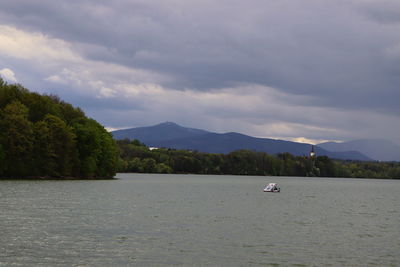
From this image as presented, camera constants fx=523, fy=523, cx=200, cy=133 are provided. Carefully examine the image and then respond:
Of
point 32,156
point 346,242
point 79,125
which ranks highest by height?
point 79,125

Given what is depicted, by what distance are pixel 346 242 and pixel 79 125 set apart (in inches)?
4918

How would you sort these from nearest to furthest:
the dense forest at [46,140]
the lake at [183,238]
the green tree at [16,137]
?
1. the lake at [183,238]
2. the green tree at [16,137]
3. the dense forest at [46,140]

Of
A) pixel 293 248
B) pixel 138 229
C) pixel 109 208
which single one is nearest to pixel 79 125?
pixel 109 208

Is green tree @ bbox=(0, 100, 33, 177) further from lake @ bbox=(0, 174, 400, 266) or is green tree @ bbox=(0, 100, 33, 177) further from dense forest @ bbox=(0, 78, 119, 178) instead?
lake @ bbox=(0, 174, 400, 266)

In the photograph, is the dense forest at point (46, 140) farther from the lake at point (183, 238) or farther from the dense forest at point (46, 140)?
the lake at point (183, 238)

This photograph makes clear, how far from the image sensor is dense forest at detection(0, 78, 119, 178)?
128m

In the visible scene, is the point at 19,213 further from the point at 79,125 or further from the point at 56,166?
the point at 79,125

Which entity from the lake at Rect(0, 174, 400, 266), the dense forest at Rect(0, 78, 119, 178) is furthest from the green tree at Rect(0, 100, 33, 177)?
the lake at Rect(0, 174, 400, 266)

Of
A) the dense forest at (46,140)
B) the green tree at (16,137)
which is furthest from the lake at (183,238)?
the dense forest at (46,140)

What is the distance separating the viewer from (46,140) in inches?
5384

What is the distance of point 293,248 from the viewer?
39.0 metres

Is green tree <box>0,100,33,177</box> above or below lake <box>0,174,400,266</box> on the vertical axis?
above

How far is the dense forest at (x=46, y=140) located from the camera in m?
128

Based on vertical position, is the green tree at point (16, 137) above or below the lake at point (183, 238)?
above
